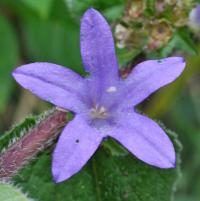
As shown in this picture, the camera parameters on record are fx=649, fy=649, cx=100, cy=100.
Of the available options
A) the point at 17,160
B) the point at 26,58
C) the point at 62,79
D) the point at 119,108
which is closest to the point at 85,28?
the point at 62,79

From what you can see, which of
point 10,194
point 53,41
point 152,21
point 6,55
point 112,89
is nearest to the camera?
point 10,194

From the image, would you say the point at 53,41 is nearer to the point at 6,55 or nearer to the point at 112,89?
the point at 6,55

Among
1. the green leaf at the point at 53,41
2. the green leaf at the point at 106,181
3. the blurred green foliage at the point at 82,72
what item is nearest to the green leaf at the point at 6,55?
the blurred green foliage at the point at 82,72

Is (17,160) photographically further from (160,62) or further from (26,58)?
(26,58)

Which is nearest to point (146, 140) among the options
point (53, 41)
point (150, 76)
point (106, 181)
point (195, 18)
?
point (150, 76)

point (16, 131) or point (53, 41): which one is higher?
point (16, 131)

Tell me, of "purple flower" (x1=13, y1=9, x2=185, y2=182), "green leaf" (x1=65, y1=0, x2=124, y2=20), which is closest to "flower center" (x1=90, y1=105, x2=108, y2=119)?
"purple flower" (x1=13, y1=9, x2=185, y2=182)
